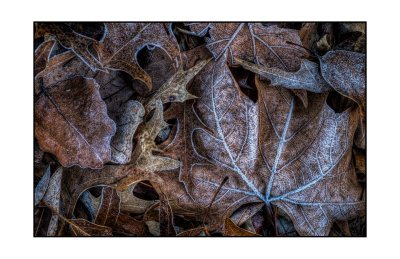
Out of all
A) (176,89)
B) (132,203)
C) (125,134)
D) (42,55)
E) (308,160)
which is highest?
(42,55)

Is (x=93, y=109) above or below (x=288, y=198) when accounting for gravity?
above

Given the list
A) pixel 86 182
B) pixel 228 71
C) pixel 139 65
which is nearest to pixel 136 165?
pixel 86 182

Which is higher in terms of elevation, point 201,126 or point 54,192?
point 201,126

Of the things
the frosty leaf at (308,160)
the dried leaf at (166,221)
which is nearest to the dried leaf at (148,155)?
the dried leaf at (166,221)

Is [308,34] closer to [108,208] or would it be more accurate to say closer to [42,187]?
[108,208]

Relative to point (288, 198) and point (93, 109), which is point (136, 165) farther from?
point (288, 198)

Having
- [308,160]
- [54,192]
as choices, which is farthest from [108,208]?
[308,160]

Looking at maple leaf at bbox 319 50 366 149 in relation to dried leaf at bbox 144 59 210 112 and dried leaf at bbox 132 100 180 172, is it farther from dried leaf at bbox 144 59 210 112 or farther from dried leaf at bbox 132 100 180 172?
dried leaf at bbox 132 100 180 172

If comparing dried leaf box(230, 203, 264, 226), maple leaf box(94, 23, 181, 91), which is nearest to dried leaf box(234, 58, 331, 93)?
maple leaf box(94, 23, 181, 91)
